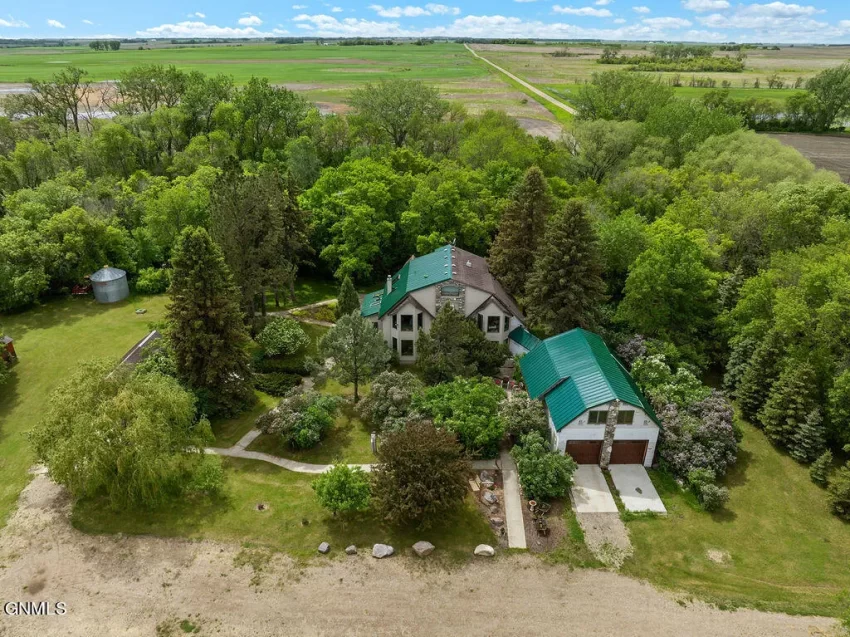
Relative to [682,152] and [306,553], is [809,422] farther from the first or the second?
[682,152]

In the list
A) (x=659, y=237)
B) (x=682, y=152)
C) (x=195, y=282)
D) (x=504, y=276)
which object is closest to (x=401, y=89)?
(x=682, y=152)


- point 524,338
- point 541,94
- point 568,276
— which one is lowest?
point 524,338

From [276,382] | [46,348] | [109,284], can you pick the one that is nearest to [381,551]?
[276,382]

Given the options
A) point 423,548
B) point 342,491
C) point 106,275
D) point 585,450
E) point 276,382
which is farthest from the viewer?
point 106,275

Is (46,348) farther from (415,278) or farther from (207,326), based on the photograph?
(415,278)

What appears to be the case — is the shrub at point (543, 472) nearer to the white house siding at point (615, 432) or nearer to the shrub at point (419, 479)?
the white house siding at point (615, 432)

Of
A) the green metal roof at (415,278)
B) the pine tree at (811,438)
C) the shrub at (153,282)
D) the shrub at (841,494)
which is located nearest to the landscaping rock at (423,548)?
the green metal roof at (415,278)
